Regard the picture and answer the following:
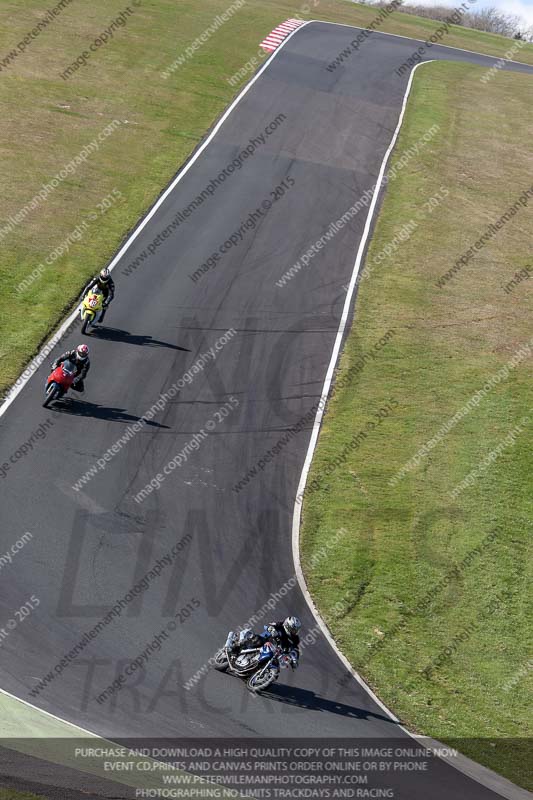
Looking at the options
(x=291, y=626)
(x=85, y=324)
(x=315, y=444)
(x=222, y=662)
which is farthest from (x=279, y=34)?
(x=222, y=662)

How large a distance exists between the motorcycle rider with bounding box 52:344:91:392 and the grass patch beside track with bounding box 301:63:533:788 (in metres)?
6.52

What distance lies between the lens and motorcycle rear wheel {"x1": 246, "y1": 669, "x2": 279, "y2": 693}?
1739 centimetres

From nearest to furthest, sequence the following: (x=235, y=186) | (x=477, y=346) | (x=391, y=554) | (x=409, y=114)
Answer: (x=391, y=554) → (x=477, y=346) → (x=235, y=186) → (x=409, y=114)

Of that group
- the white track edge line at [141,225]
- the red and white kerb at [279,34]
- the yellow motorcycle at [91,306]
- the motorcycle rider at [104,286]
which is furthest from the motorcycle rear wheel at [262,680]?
the red and white kerb at [279,34]

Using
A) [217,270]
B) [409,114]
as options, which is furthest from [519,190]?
[217,270]

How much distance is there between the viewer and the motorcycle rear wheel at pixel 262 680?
685 inches

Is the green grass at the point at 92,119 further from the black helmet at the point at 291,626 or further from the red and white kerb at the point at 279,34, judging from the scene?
the black helmet at the point at 291,626

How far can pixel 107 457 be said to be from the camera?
2333 cm

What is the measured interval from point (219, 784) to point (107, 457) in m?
10.3

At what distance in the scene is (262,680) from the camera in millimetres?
17453

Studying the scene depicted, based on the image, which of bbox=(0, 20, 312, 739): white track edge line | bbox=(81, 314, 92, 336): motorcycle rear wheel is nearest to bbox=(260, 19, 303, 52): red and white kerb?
bbox=(0, 20, 312, 739): white track edge line

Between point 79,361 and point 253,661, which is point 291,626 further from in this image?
point 79,361

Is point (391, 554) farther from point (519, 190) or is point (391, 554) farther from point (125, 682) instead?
point (519, 190)

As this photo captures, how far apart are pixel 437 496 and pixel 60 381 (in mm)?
10288
